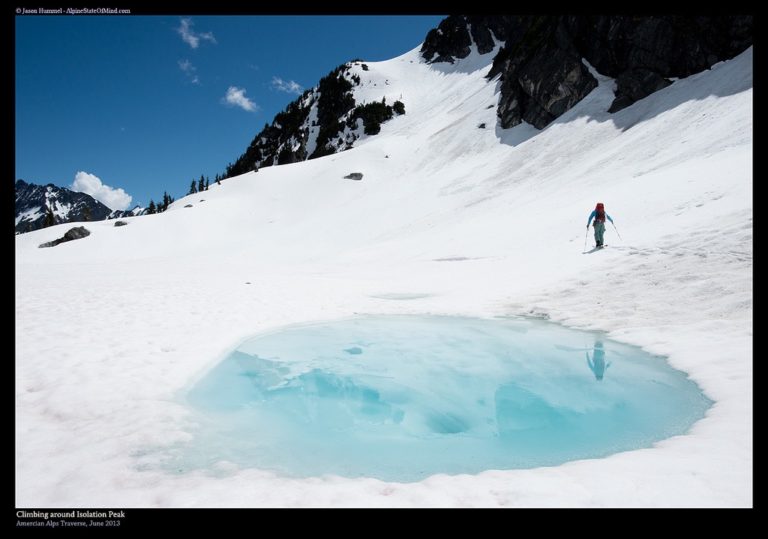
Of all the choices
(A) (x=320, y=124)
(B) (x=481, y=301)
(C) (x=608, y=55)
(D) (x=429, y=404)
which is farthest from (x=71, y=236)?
(A) (x=320, y=124)

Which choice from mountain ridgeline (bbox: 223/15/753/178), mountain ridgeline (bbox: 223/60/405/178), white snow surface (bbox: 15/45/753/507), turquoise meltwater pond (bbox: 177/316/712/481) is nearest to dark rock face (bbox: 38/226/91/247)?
white snow surface (bbox: 15/45/753/507)

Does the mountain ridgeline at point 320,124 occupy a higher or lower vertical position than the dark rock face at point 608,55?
higher

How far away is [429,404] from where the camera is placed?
→ 5984 mm

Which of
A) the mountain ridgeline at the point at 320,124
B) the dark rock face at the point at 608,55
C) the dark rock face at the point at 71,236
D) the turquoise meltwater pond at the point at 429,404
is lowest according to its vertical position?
the turquoise meltwater pond at the point at 429,404

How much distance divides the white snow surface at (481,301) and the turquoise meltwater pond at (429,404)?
37 centimetres

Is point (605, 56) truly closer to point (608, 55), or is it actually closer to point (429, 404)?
point (608, 55)

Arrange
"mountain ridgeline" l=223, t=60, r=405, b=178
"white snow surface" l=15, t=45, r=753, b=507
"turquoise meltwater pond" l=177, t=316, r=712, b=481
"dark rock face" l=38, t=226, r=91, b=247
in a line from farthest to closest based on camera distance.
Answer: "mountain ridgeline" l=223, t=60, r=405, b=178
"dark rock face" l=38, t=226, r=91, b=247
"turquoise meltwater pond" l=177, t=316, r=712, b=481
"white snow surface" l=15, t=45, r=753, b=507

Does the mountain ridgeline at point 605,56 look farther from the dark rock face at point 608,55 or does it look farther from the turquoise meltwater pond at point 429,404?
the turquoise meltwater pond at point 429,404

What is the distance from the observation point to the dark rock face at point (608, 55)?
130ft

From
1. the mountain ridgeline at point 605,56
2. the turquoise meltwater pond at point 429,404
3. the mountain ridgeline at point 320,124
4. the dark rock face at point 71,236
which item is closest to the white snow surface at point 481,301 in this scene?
the turquoise meltwater pond at point 429,404

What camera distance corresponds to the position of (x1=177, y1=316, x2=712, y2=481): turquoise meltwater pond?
4414 mm

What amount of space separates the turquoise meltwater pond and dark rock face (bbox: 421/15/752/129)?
4680 centimetres

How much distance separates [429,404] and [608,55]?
198 feet

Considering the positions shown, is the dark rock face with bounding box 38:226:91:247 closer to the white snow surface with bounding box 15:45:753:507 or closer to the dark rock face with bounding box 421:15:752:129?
the white snow surface with bounding box 15:45:753:507
